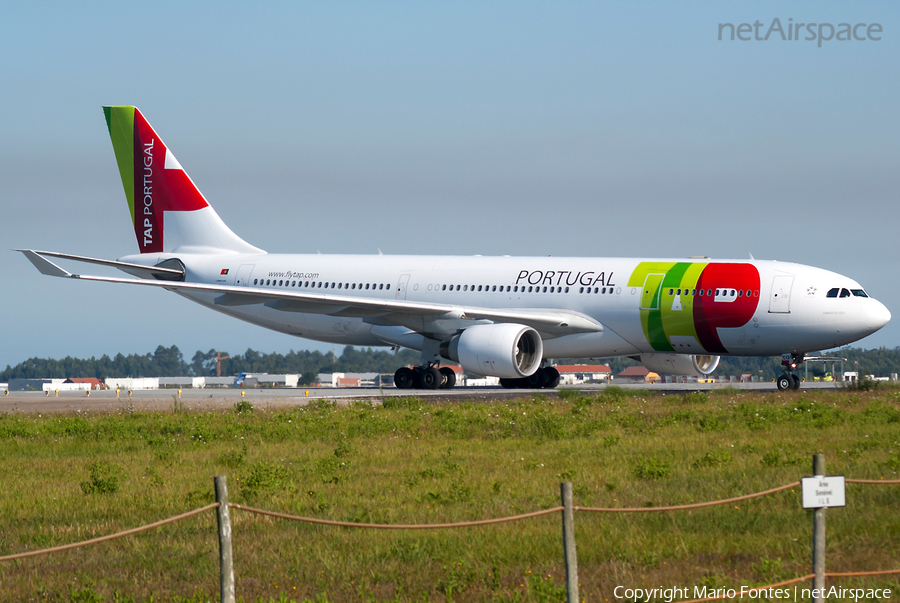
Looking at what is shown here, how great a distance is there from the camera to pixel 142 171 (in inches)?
1532

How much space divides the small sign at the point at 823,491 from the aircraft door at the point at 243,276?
100.0 ft

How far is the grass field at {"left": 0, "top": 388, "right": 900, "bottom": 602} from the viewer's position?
8.47m

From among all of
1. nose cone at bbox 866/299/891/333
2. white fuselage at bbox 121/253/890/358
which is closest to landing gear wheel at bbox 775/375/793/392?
white fuselage at bbox 121/253/890/358

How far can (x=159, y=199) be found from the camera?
3866 centimetres

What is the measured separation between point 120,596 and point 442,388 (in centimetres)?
2439

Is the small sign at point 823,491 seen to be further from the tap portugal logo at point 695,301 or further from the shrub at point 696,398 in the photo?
the tap portugal logo at point 695,301

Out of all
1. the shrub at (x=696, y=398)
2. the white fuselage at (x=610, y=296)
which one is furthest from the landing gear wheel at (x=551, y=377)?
the shrub at (x=696, y=398)

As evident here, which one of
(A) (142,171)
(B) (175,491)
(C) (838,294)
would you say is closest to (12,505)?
(B) (175,491)

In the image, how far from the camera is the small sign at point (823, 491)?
668 cm

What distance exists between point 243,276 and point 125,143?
26.4 ft

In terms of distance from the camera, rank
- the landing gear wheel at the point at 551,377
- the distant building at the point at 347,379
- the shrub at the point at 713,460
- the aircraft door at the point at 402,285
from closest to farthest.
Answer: the shrub at the point at 713,460
the aircraft door at the point at 402,285
the landing gear wheel at the point at 551,377
the distant building at the point at 347,379

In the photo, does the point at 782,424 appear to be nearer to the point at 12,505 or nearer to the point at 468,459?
the point at 468,459

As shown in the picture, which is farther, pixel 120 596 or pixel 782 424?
pixel 782 424

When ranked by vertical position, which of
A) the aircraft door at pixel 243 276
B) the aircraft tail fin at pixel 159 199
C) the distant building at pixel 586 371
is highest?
the aircraft tail fin at pixel 159 199
